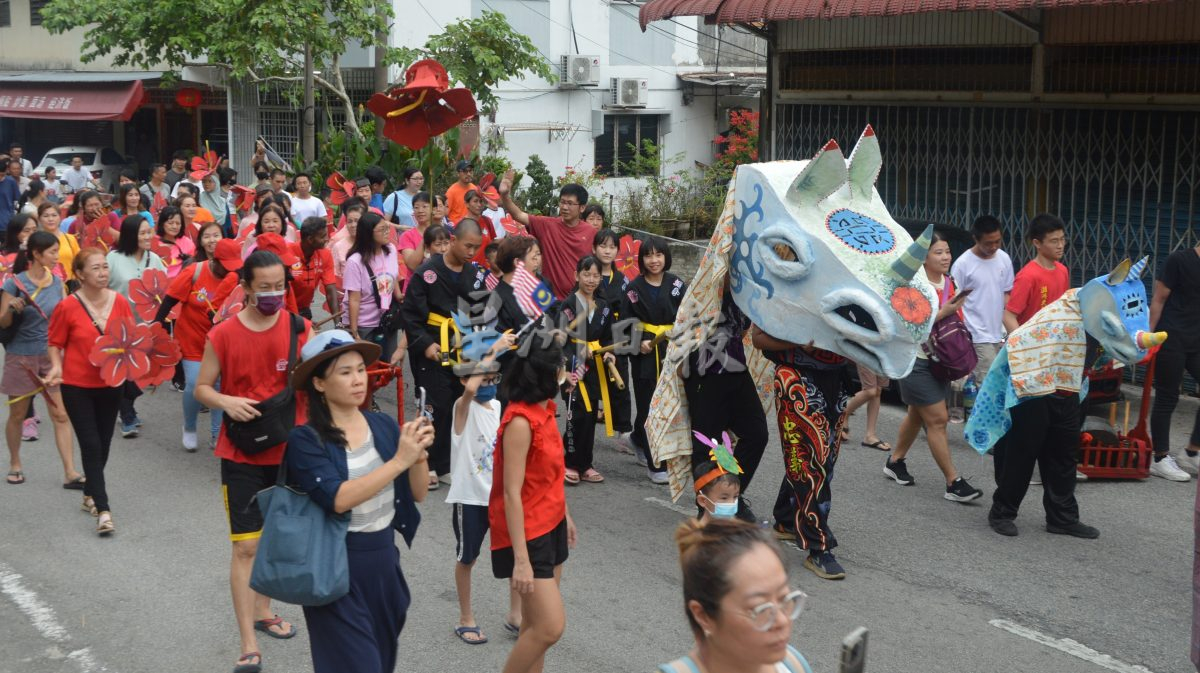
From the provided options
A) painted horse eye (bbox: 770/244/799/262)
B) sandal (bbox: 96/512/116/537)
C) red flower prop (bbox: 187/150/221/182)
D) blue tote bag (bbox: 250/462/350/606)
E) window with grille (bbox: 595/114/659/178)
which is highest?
window with grille (bbox: 595/114/659/178)

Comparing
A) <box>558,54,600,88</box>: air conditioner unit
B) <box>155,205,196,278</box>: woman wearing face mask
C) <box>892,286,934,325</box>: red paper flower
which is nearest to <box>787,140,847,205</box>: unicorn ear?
<box>892,286,934,325</box>: red paper flower

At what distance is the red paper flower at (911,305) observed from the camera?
6.02 metres

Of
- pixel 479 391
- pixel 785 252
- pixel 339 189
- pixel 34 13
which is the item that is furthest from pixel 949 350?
pixel 34 13

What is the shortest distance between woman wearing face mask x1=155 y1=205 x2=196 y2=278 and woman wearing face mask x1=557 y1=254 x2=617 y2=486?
3.65 metres

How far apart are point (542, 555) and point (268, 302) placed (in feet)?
5.66

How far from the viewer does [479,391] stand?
5.99 m

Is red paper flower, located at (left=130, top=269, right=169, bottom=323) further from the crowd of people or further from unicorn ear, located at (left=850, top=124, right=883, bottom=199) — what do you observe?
unicorn ear, located at (left=850, top=124, right=883, bottom=199)

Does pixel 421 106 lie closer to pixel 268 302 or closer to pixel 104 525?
pixel 104 525

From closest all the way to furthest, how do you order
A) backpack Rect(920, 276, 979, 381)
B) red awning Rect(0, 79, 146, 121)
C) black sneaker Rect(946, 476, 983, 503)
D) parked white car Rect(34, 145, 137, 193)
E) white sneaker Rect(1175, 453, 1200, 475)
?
1. backpack Rect(920, 276, 979, 381)
2. black sneaker Rect(946, 476, 983, 503)
3. white sneaker Rect(1175, 453, 1200, 475)
4. parked white car Rect(34, 145, 137, 193)
5. red awning Rect(0, 79, 146, 121)

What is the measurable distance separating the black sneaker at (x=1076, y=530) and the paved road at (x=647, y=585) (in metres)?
0.08

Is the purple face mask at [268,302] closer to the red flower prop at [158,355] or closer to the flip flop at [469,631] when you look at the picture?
the flip flop at [469,631]

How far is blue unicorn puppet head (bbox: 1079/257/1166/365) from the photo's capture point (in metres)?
6.89

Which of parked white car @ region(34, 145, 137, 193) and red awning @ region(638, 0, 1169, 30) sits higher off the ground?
red awning @ region(638, 0, 1169, 30)

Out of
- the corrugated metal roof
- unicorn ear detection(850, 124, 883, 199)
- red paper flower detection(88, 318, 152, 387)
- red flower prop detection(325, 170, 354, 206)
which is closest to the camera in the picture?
unicorn ear detection(850, 124, 883, 199)
